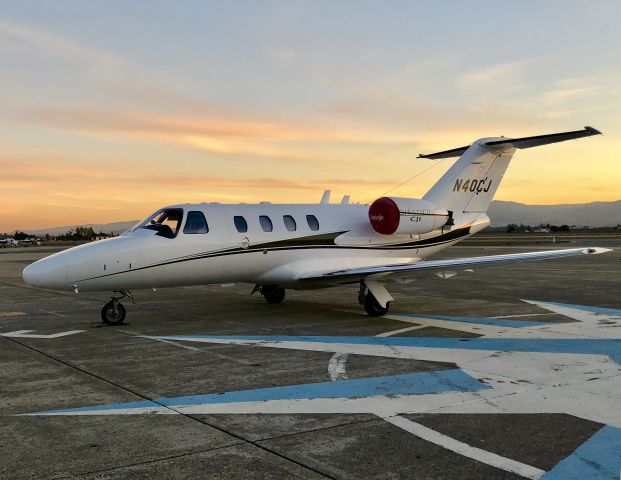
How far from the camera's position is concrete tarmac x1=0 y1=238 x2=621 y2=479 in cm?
428

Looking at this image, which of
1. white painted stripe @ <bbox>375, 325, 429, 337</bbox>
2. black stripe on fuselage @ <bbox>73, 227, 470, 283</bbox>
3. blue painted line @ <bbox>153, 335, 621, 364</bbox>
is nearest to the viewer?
blue painted line @ <bbox>153, 335, 621, 364</bbox>

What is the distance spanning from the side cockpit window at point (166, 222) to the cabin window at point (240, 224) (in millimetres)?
1264

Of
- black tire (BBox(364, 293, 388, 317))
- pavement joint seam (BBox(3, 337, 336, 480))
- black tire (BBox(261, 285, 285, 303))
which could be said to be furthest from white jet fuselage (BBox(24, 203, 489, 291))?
pavement joint seam (BBox(3, 337, 336, 480))

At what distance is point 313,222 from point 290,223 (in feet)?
2.13

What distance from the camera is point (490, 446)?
4.55 m

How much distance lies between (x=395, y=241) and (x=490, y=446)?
10266 millimetres

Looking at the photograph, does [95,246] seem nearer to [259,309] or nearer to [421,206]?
[259,309]

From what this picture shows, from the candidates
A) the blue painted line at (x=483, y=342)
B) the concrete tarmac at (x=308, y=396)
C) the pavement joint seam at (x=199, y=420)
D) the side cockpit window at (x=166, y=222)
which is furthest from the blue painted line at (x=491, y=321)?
the pavement joint seam at (x=199, y=420)

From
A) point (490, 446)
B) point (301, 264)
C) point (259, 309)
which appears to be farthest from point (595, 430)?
point (259, 309)

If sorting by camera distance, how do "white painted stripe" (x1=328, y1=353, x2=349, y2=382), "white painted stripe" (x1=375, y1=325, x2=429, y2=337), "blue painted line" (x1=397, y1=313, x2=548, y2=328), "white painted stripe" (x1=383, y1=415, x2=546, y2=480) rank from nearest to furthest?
"white painted stripe" (x1=383, y1=415, x2=546, y2=480)
"white painted stripe" (x1=328, y1=353, x2=349, y2=382)
"white painted stripe" (x1=375, y1=325, x2=429, y2=337)
"blue painted line" (x1=397, y1=313, x2=548, y2=328)

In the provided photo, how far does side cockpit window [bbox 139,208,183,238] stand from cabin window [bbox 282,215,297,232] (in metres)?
2.55

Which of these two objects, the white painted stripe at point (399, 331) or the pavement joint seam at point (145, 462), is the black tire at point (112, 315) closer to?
the white painted stripe at point (399, 331)

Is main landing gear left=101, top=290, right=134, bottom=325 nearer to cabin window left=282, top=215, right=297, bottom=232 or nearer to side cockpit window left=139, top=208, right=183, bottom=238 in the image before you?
side cockpit window left=139, top=208, right=183, bottom=238

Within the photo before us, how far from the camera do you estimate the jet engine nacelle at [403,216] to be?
548 inches
